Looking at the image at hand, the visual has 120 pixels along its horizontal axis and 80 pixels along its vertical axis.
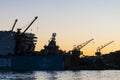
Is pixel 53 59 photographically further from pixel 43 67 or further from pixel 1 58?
pixel 1 58

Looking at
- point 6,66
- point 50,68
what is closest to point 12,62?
point 6,66

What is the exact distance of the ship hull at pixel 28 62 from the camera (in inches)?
7756

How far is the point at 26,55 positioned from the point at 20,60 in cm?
363

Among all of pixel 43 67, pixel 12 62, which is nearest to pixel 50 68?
pixel 43 67

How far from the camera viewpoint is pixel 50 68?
200 m

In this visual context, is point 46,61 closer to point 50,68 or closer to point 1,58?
point 50,68

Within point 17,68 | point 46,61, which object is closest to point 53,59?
point 46,61

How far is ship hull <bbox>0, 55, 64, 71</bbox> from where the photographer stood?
19700cm

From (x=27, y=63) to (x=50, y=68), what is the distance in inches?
388

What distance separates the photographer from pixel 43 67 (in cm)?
19888

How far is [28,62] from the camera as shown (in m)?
197

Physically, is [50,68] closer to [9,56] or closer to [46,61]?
[46,61]

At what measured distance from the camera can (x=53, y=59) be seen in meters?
199

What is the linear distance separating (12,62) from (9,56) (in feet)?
10.3
